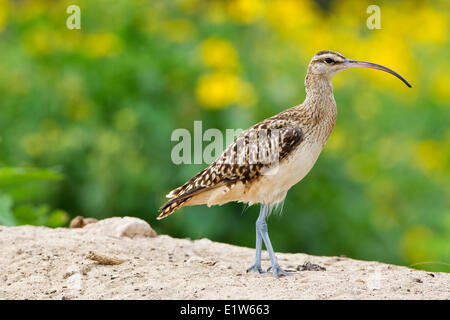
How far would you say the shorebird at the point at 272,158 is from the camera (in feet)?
20.1

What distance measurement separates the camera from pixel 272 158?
6.11 meters

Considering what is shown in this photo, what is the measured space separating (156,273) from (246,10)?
7.14 meters

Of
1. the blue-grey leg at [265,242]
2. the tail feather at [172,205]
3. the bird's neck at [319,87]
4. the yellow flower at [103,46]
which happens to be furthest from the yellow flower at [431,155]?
the tail feather at [172,205]

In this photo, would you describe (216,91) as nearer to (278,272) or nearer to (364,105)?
(364,105)

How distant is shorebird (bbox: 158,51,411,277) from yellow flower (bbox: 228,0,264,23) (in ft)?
17.1

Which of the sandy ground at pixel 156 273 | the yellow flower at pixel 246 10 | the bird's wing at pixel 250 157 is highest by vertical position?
the yellow flower at pixel 246 10

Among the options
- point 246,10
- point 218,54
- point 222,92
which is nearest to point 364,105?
point 246,10

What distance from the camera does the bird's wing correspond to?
612 cm

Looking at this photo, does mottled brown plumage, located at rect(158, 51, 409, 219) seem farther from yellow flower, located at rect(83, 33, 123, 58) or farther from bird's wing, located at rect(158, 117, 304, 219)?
yellow flower, located at rect(83, 33, 123, 58)

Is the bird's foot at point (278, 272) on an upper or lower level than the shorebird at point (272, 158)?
lower

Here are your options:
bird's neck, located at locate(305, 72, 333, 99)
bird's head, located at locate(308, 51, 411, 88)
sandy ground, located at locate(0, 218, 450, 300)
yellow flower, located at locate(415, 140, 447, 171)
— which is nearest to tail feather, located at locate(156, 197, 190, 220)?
sandy ground, located at locate(0, 218, 450, 300)

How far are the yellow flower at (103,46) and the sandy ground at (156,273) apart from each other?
389cm

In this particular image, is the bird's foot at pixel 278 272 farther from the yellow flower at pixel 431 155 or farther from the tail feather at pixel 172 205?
the yellow flower at pixel 431 155
